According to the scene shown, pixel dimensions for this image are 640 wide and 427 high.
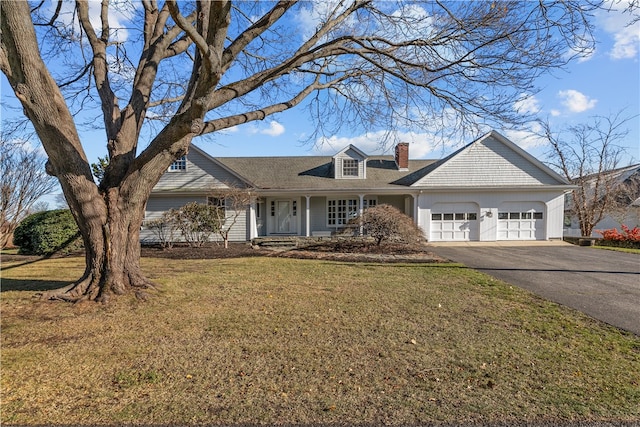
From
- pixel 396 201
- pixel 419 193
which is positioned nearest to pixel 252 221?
pixel 396 201

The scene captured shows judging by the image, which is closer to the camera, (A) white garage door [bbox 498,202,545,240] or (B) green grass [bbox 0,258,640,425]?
(B) green grass [bbox 0,258,640,425]

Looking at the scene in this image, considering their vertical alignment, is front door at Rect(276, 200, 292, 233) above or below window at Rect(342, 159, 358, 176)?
below

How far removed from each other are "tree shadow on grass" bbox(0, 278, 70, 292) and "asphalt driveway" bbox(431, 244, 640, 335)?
1030 centimetres

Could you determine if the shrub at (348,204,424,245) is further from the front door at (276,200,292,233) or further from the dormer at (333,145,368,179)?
the front door at (276,200,292,233)

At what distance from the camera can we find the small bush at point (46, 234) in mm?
13102

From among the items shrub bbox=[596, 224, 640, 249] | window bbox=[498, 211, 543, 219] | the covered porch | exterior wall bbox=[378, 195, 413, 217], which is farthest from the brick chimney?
shrub bbox=[596, 224, 640, 249]

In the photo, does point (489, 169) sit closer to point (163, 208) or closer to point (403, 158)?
point (403, 158)

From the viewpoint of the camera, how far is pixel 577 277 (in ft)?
28.0

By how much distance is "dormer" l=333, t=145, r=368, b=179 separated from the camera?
62.6 feet

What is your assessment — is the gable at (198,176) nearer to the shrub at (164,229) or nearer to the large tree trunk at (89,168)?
the shrub at (164,229)

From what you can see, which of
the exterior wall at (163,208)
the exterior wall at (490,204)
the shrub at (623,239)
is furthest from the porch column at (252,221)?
the shrub at (623,239)

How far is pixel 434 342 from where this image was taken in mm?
4195

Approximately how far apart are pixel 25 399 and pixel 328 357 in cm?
282

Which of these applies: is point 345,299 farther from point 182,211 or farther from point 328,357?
point 182,211
